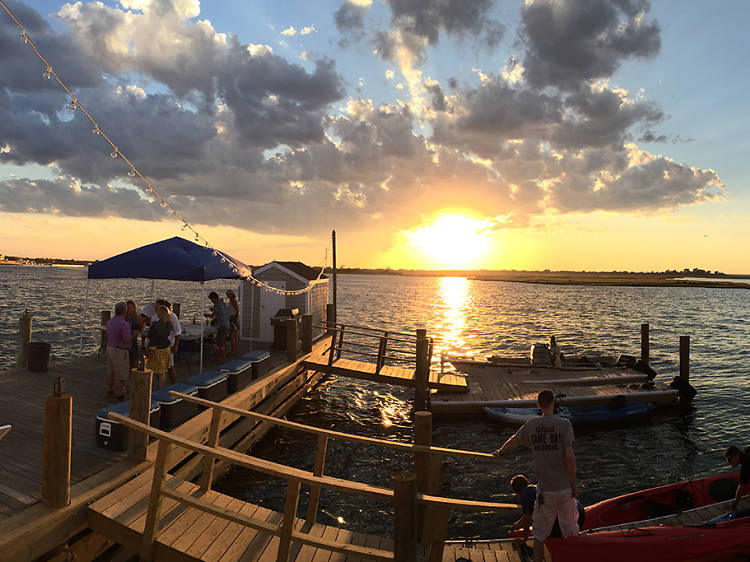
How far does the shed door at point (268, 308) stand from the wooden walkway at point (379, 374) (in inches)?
161

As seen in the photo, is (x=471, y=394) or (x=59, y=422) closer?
(x=59, y=422)

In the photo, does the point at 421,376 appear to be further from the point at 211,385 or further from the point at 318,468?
the point at 318,468

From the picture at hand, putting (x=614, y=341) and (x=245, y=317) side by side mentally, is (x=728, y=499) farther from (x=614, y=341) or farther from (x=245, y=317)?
(x=614, y=341)

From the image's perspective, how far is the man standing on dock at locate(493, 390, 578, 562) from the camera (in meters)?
5.46

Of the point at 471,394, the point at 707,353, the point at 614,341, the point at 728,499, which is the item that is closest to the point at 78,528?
the point at 728,499

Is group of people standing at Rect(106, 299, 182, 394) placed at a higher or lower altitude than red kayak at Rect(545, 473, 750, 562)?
higher

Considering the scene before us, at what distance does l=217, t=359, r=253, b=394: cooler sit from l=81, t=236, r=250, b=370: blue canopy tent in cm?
80

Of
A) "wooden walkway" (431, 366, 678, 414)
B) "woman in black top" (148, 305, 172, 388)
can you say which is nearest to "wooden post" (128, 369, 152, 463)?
"woman in black top" (148, 305, 172, 388)

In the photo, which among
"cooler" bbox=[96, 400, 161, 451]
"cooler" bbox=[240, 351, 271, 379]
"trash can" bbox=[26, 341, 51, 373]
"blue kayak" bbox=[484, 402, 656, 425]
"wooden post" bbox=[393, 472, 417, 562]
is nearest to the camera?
"wooden post" bbox=[393, 472, 417, 562]

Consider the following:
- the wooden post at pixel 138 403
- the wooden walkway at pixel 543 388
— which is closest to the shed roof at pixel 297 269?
the wooden walkway at pixel 543 388

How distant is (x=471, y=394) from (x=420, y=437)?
33.9ft

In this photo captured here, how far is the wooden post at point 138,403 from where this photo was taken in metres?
7.16

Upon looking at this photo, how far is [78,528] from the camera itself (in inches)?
237

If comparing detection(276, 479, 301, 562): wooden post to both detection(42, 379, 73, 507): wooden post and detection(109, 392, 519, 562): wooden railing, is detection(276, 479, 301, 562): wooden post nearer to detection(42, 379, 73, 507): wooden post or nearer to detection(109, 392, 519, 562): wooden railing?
detection(109, 392, 519, 562): wooden railing
